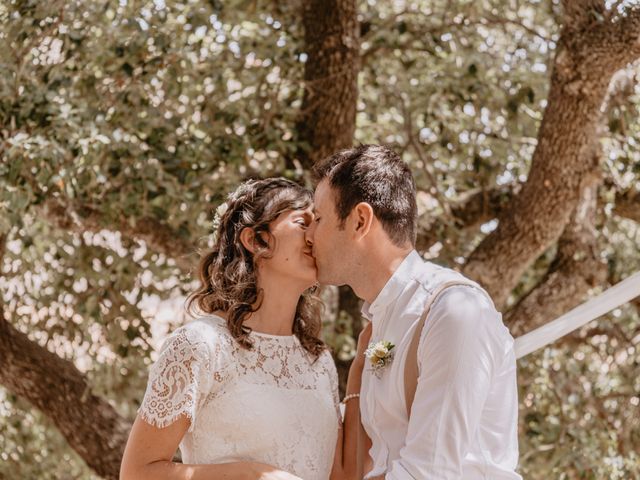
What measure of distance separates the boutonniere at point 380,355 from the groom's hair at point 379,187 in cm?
26

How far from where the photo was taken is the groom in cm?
223

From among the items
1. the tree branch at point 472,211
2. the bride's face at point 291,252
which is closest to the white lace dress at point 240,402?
the bride's face at point 291,252

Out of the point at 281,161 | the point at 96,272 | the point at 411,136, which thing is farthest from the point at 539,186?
the point at 96,272

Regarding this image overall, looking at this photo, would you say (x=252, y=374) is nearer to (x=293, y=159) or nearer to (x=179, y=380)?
(x=179, y=380)

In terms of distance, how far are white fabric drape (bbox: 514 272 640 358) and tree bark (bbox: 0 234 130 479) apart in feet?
9.45

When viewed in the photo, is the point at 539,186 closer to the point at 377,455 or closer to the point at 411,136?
the point at 411,136

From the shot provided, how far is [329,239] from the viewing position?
2639mm

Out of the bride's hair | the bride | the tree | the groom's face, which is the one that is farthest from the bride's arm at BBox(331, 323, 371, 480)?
the tree

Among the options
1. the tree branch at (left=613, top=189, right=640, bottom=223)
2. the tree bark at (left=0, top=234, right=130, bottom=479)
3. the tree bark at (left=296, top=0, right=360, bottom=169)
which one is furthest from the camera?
the tree branch at (left=613, top=189, right=640, bottom=223)

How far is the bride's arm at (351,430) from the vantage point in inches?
A: 117

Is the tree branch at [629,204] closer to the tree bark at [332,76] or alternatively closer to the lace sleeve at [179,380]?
the tree bark at [332,76]

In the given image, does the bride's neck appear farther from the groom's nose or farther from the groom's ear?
the groom's ear

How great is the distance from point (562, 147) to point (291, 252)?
2.47 m

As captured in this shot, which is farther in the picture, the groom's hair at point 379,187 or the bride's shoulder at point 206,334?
the bride's shoulder at point 206,334
